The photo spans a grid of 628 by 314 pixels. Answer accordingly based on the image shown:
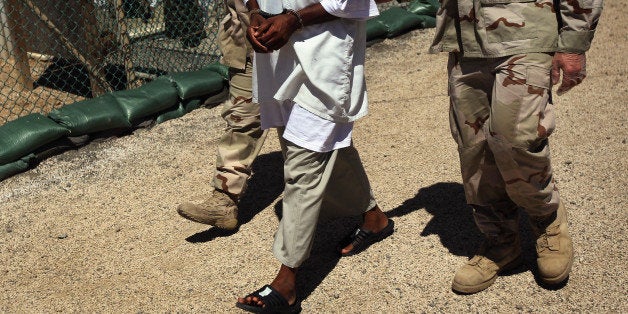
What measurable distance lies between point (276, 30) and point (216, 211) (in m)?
1.31

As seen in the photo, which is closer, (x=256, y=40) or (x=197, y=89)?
(x=256, y=40)

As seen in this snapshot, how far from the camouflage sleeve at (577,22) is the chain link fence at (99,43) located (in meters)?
4.08

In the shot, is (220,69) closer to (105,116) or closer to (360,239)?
(105,116)

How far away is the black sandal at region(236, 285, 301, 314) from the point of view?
3.31 m

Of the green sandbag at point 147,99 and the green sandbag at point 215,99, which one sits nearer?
the green sandbag at point 147,99

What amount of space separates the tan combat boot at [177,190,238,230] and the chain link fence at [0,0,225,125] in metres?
2.75

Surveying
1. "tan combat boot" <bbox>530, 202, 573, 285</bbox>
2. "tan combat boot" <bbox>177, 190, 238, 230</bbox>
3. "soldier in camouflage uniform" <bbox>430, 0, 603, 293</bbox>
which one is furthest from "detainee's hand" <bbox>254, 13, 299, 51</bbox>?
"tan combat boot" <bbox>530, 202, 573, 285</bbox>

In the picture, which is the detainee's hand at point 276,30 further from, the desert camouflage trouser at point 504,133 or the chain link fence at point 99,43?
the chain link fence at point 99,43

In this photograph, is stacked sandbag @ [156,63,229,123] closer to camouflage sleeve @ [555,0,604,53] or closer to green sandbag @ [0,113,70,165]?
green sandbag @ [0,113,70,165]

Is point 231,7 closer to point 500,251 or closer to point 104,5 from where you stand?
point 500,251

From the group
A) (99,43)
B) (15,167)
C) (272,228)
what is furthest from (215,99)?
(272,228)

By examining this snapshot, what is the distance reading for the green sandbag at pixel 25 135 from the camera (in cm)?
489

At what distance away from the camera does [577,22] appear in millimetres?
2980

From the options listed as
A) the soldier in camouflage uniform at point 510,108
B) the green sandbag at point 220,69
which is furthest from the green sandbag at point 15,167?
the soldier in camouflage uniform at point 510,108
